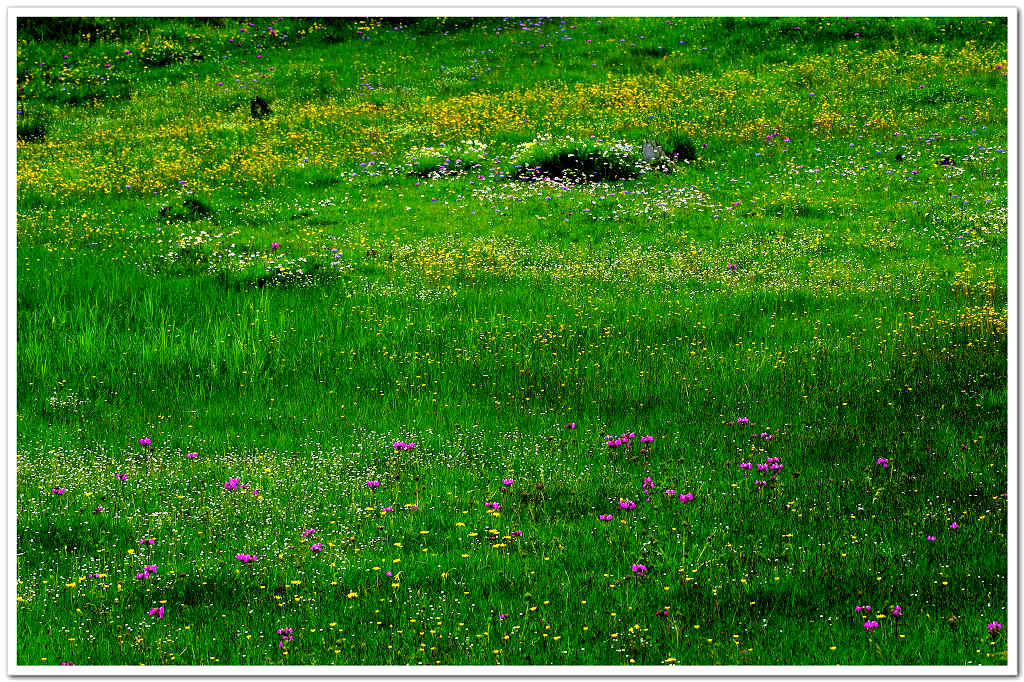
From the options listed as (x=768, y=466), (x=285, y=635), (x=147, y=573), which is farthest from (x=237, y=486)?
(x=768, y=466)

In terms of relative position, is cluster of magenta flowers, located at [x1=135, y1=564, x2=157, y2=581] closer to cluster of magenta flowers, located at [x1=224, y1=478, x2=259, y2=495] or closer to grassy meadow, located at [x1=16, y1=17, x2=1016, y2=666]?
grassy meadow, located at [x1=16, y1=17, x2=1016, y2=666]

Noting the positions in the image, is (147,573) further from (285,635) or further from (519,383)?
(519,383)

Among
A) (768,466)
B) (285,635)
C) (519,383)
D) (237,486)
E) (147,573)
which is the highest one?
(519,383)

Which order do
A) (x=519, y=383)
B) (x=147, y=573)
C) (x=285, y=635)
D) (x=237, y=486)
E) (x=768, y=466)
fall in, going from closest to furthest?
(x=285, y=635) < (x=147, y=573) < (x=237, y=486) < (x=768, y=466) < (x=519, y=383)

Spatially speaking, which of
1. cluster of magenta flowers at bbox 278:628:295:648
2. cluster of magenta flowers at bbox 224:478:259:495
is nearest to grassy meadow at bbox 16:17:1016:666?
cluster of magenta flowers at bbox 278:628:295:648

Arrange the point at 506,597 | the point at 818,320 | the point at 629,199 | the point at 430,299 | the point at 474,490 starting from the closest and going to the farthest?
the point at 506,597, the point at 474,490, the point at 818,320, the point at 430,299, the point at 629,199

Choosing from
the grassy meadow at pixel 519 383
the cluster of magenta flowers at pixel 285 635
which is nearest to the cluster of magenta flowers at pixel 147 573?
the grassy meadow at pixel 519 383

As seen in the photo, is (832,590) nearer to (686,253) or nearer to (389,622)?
(389,622)

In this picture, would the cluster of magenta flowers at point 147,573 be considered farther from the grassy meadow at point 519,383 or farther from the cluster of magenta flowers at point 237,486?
the cluster of magenta flowers at point 237,486

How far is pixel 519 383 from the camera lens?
34.9 ft

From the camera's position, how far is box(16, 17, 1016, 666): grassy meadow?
618 centimetres

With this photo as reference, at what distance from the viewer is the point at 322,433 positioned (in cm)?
926

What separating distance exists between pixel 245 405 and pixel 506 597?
489 centimetres
